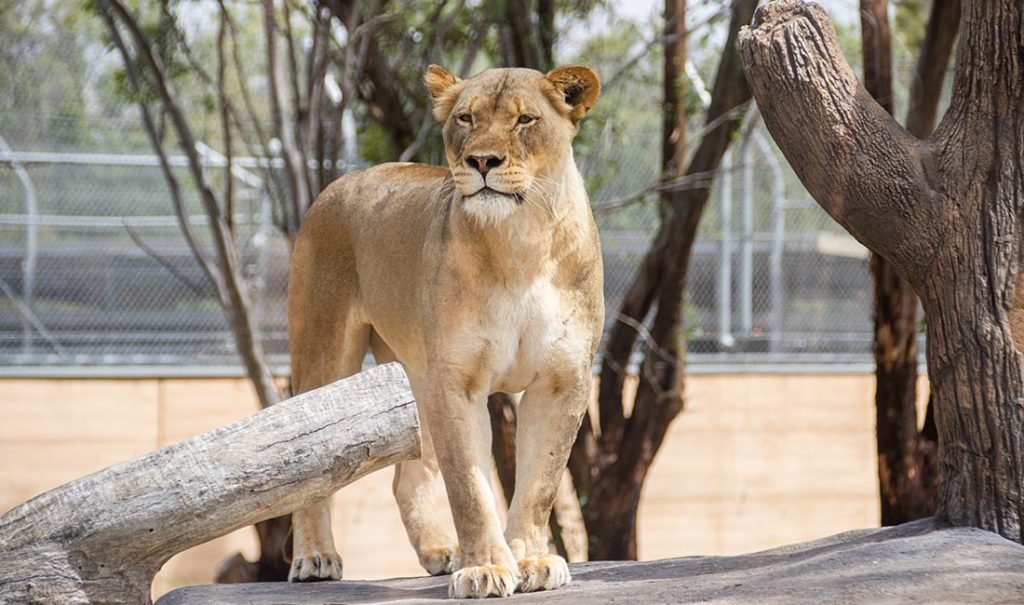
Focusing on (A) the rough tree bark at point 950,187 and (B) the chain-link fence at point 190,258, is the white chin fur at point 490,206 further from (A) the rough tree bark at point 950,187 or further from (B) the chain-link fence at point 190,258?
(B) the chain-link fence at point 190,258

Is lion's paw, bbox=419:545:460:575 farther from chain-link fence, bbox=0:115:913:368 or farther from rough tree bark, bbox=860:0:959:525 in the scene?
chain-link fence, bbox=0:115:913:368

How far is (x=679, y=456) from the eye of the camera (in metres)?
10.5

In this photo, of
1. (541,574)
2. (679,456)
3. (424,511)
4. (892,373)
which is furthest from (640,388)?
(541,574)

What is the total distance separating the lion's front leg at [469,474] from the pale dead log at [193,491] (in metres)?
0.33

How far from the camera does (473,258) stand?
468cm

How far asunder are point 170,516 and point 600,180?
5.20 meters

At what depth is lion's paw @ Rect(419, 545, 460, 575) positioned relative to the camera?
5277mm

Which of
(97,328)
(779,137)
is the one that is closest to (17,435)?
(97,328)

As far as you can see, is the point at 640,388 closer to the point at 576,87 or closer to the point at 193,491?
the point at 576,87

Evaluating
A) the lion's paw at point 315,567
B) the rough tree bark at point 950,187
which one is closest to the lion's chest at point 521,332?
the rough tree bark at point 950,187

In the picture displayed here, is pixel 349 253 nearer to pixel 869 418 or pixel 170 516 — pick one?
pixel 170 516

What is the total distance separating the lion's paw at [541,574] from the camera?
4496 mm

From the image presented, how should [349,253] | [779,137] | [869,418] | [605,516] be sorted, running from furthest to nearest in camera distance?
[869,418] < [605,516] < [349,253] < [779,137]

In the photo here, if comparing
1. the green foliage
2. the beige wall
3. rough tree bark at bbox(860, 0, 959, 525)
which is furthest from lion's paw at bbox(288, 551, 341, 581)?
the green foliage
